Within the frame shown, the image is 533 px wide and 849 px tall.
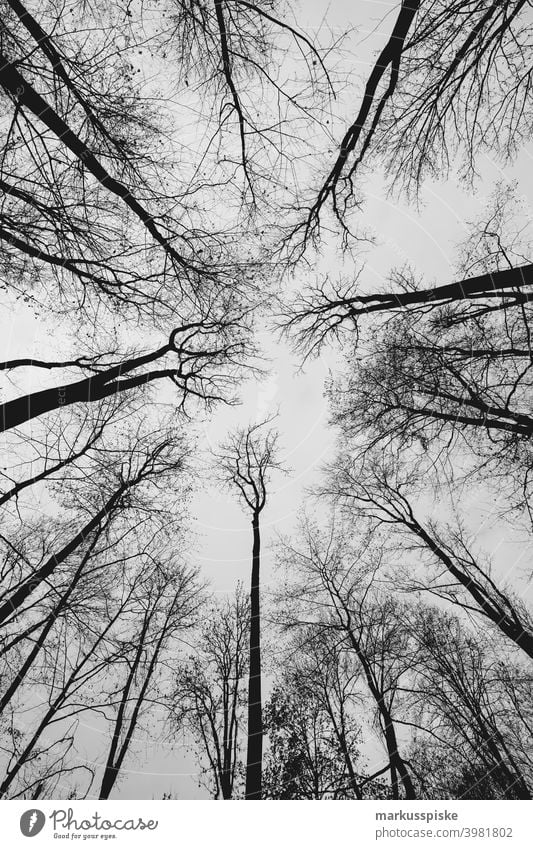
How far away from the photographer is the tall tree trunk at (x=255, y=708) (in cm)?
527

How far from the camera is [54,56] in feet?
9.16

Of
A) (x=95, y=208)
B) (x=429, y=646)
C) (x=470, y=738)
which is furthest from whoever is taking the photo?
(x=429, y=646)

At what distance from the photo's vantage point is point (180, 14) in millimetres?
3129

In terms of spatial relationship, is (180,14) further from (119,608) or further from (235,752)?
(235,752)

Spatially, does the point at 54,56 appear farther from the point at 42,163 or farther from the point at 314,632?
the point at 314,632

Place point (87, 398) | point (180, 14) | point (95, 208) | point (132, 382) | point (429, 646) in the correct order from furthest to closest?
point (429, 646) → point (132, 382) → point (87, 398) → point (95, 208) → point (180, 14)

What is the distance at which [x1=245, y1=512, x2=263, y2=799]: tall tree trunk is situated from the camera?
5266mm

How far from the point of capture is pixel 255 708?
6016mm
